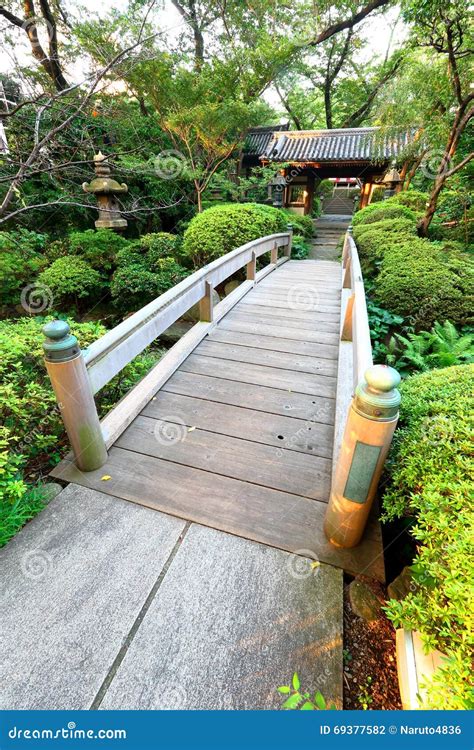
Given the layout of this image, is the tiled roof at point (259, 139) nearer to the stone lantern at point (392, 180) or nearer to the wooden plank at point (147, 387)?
the stone lantern at point (392, 180)

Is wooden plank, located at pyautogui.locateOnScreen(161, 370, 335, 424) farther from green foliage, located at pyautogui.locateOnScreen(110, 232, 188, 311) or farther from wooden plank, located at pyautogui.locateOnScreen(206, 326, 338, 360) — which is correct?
green foliage, located at pyautogui.locateOnScreen(110, 232, 188, 311)

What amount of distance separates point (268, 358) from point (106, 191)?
11.3 feet

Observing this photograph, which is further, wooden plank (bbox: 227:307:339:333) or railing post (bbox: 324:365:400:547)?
wooden plank (bbox: 227:307:339:333)

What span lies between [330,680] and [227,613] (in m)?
0.45

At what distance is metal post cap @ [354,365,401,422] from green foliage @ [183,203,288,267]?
5661 mm

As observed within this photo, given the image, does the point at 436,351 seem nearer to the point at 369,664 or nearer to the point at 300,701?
the point at 369,664

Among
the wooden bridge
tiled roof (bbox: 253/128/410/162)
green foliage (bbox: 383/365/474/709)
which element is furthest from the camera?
tiled roof (bbox: 253/128/410/162)

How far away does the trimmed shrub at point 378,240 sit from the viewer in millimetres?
5914

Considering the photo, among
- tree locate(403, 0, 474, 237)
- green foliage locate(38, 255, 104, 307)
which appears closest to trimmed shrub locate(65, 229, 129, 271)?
green foliage locate(38, 255, 104, 307)

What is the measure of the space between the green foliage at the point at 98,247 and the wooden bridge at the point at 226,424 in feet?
17.9

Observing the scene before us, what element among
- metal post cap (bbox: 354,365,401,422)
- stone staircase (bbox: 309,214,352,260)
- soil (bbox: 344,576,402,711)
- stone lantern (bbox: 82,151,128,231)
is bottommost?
stone staircase (bbox: 309,214,352,260)

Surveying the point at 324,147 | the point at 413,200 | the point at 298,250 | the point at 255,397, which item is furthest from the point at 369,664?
the point at 324,147

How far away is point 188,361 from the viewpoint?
3314 millimetres

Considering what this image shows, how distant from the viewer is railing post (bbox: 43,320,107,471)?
168cm
